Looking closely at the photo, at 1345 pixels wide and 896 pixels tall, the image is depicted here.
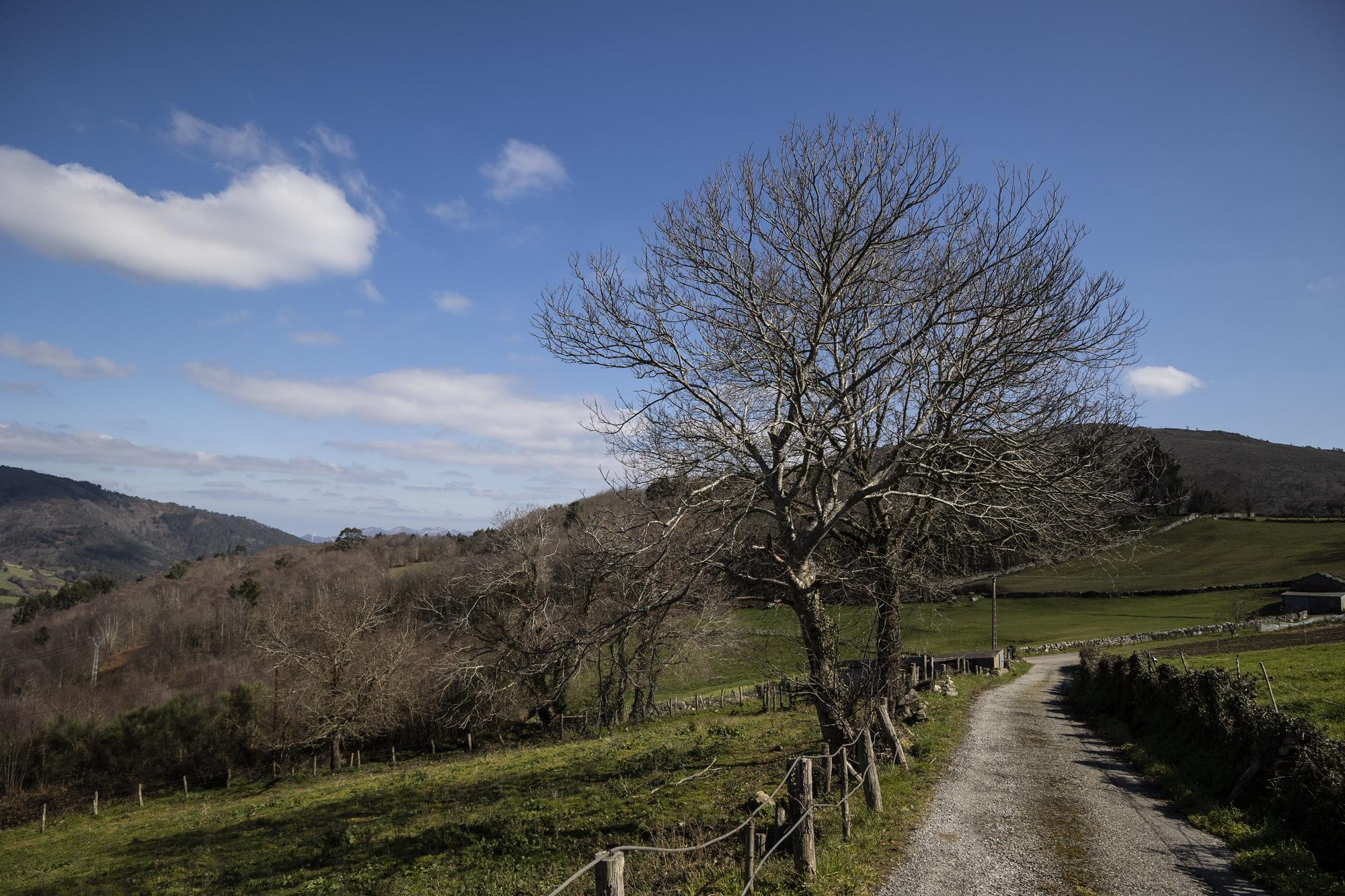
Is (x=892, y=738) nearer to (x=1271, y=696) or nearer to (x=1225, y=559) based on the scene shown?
(x=1271, y=696)

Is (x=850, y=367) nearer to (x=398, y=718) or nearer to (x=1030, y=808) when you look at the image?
(x=1030, y=808)

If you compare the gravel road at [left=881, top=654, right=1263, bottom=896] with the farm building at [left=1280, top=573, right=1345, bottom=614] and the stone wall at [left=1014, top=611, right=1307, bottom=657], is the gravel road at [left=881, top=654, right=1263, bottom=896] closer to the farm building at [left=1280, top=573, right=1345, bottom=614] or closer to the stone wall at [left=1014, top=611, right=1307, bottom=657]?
the stone wall at [left=1014, top=611, right=1307, bottom=657]

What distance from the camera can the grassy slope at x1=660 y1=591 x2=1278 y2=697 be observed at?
40.6 meters

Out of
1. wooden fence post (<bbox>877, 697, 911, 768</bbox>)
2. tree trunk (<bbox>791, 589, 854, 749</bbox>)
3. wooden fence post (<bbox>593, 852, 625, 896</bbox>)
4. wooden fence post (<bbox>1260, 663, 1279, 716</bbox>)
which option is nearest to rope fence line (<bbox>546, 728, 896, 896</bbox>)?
wooden fence post (<bbox>593, 852, 625, 896</bbox>)

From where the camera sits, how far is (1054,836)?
28.8 ft

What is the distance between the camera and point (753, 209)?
405 inches

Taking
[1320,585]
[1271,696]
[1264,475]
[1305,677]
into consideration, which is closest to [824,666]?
[1271,696]

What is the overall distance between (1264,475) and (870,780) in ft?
526

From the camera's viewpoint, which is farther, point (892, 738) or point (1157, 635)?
point (1157, 635)

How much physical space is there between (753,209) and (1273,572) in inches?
2913

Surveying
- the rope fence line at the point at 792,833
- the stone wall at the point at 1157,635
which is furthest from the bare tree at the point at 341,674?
the stone wall at the point at 1157,635

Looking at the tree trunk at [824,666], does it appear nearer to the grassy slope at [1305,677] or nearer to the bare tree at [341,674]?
Result: the grassy slope at [1305,677]

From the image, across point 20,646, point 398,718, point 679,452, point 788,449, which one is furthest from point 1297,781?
point 20,646

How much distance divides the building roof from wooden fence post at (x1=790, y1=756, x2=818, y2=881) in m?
55.7
